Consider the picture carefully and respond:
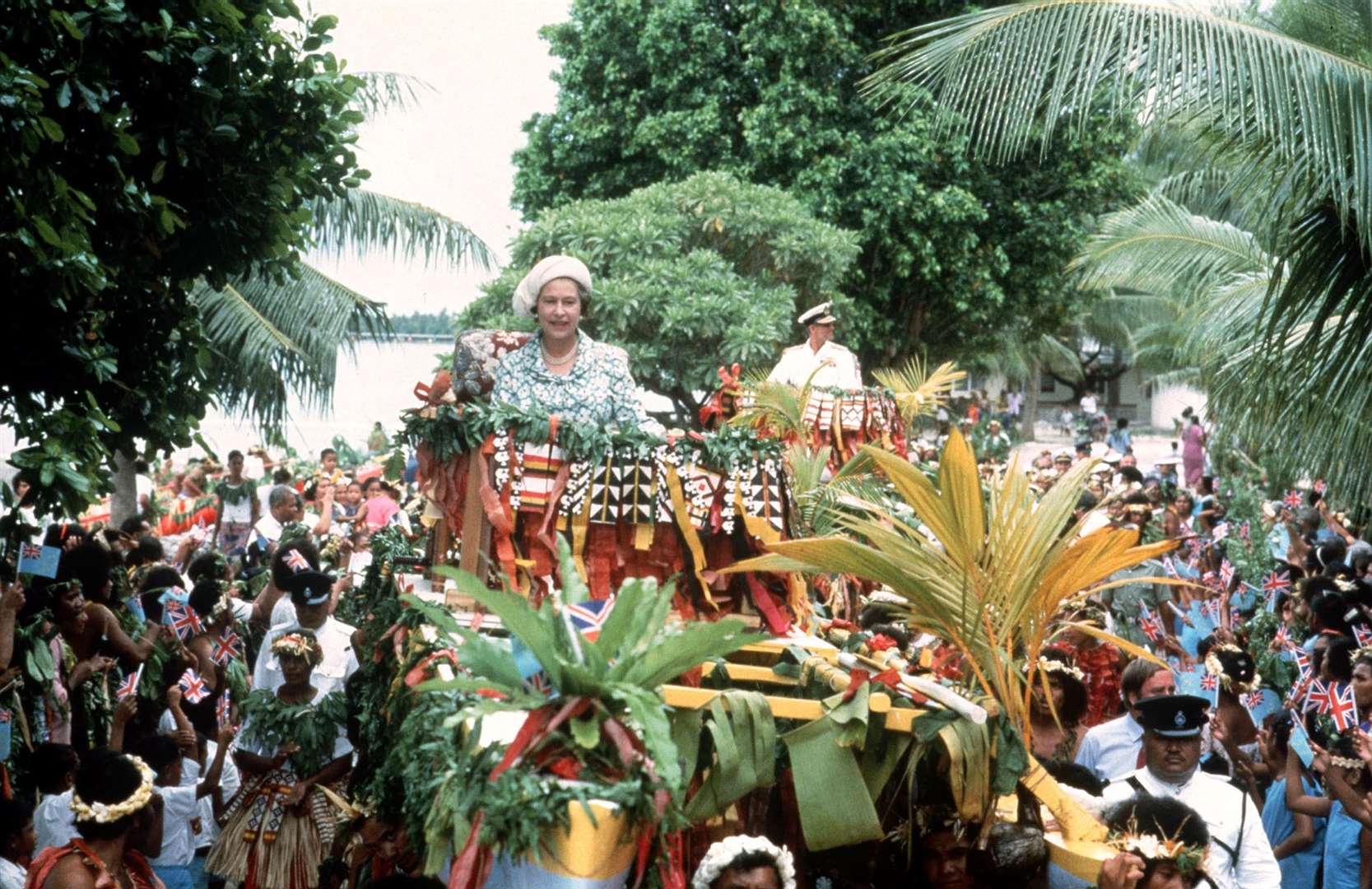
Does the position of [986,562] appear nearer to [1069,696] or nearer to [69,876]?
[1069,696]

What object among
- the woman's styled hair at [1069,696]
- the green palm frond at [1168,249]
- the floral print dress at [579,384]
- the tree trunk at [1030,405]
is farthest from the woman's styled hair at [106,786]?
the tree trunk at [1030,405]

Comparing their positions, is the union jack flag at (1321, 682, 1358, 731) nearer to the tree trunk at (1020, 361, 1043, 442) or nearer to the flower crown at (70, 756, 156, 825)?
the flower crown at (70, 756, 156, 825)

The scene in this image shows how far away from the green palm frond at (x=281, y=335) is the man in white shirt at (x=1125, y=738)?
11.9m

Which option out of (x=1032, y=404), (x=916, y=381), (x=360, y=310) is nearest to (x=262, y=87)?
(x=916, y=381)

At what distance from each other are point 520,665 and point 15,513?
3.92 meters

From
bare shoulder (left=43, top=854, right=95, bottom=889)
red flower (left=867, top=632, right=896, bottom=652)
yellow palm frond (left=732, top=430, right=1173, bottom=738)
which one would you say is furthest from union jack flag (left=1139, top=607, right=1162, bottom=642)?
bare shoulder (left=43, top=854, right=95, bottom=889)

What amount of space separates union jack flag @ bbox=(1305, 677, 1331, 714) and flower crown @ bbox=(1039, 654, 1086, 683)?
3.37 feet

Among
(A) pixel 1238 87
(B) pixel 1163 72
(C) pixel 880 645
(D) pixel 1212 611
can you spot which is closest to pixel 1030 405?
(D) pixel 1212 611

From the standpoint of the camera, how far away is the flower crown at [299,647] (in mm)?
8344

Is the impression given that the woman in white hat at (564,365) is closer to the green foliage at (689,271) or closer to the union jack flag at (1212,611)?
the union jack flag at (1212,611)

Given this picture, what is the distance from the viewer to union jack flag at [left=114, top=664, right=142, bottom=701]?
8.35m

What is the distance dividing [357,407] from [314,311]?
24325 mm

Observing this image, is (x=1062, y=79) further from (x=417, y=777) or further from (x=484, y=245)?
(x=484, y=245)

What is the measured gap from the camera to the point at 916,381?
1462 centimetres
